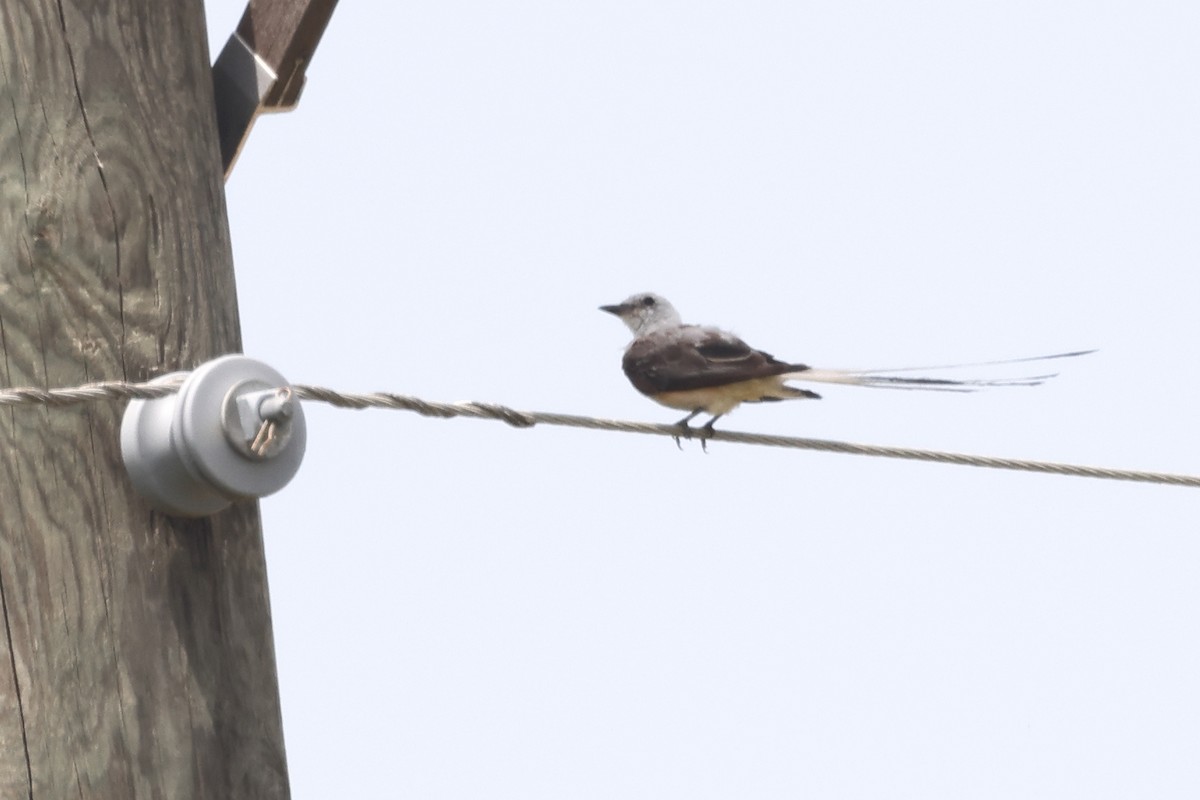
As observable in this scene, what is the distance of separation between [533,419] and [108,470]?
112 centimetres

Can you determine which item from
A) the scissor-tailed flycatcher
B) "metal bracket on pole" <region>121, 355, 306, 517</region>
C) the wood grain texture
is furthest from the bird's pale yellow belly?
"metal bracket on pole" <region>121, 355, 306, 517</region>

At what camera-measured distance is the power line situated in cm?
257

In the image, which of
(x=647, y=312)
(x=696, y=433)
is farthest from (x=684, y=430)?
(x=647, y=312)

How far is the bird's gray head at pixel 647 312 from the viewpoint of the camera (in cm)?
724

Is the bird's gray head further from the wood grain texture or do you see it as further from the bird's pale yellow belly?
the wood grain texture

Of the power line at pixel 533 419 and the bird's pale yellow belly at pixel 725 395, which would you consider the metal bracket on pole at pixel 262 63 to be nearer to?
the power line at pixel 533 419

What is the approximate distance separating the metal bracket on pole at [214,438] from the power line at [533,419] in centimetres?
5

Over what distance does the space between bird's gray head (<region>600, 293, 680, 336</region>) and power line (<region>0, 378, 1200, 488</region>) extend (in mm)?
1906

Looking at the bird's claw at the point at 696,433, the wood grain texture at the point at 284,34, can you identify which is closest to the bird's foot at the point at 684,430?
the bird's claw at the point at 696,433

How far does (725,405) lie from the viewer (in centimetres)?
602

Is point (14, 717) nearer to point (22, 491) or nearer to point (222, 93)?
point (22, 491)

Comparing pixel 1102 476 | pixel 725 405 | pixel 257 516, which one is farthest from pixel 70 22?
pixel 725 405

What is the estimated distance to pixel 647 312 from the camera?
23.9 feet

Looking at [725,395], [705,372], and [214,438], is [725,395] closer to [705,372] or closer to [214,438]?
[705,372]
